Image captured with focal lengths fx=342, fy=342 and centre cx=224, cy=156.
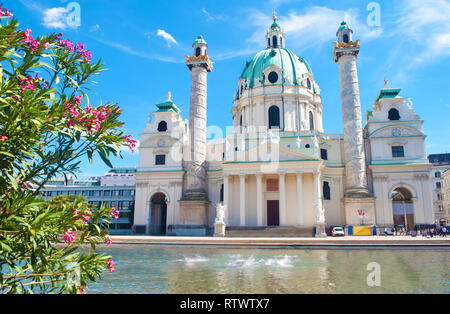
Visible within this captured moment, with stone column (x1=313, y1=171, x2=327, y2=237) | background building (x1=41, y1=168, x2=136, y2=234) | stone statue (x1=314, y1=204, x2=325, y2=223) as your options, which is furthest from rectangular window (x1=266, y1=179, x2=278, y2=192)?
background building (x1=41, y1=168, x2=136, y2=234)

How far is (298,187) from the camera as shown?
4297 cm

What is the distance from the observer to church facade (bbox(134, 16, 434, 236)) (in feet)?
144

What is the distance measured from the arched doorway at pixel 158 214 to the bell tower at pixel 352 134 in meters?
26.7

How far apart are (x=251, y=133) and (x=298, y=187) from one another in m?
12.7

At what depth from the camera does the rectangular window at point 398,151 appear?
46.8 meters

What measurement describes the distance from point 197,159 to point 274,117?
15.6 m

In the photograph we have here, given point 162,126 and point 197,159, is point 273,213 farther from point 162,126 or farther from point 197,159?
point 162,126

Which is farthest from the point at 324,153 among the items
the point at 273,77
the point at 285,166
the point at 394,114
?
the point at 273,77

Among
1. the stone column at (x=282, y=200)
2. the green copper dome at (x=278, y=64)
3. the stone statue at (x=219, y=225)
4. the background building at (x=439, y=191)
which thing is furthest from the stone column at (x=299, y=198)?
the background building at (x=439, y=191)

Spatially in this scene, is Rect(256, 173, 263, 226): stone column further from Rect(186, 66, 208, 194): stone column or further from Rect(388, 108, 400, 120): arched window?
Rect(388, 108, 400, 120): arched window

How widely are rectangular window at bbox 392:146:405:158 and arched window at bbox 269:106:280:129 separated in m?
16.9
